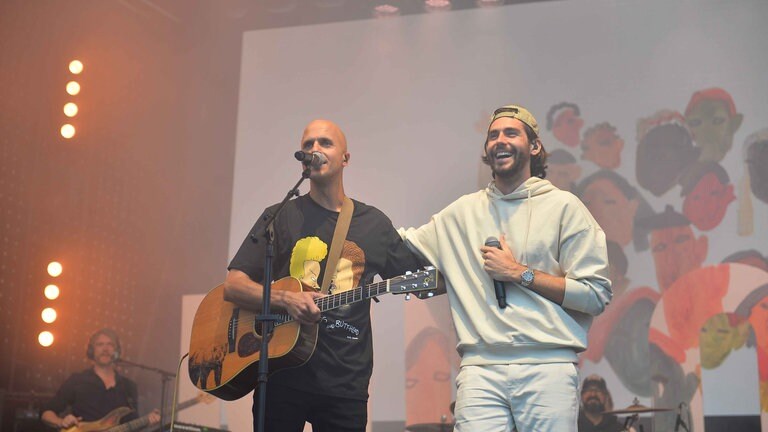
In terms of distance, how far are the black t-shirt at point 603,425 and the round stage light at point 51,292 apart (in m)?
3.93

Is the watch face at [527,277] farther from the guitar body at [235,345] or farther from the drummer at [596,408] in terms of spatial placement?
the drummer at [596,408]

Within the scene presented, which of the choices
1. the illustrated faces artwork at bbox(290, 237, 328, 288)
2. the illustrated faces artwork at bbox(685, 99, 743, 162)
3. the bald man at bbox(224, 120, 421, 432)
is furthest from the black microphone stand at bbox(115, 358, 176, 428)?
the illustrated faces artwork at bbox(685, 99, 743, 162)

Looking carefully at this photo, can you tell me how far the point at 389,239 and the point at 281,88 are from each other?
2.86 metres

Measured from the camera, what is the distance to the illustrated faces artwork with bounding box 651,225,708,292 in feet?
19.0

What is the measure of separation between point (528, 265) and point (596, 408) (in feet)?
9.13

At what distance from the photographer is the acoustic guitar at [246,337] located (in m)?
3.54

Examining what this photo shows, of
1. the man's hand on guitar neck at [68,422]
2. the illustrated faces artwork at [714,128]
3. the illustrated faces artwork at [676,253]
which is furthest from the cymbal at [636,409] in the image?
the man's hand on guitar neck at [68,422]

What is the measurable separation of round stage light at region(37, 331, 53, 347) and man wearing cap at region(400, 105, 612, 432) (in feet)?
13.6

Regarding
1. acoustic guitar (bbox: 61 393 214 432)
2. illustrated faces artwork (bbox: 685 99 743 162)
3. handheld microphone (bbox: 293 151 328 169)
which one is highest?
illustrated faces artwork (bbox: 685 99 743 162)

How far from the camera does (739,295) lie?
18.6ft

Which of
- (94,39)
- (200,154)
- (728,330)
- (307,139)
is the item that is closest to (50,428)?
(200,154)

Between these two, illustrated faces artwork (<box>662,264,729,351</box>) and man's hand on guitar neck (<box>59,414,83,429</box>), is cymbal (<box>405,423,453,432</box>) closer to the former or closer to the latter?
illustrated faces artwork (<box>662,264,729,351</box>)

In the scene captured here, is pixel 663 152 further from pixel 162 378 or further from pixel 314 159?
pixel 162 378

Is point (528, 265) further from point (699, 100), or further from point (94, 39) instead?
point (94, 39)
